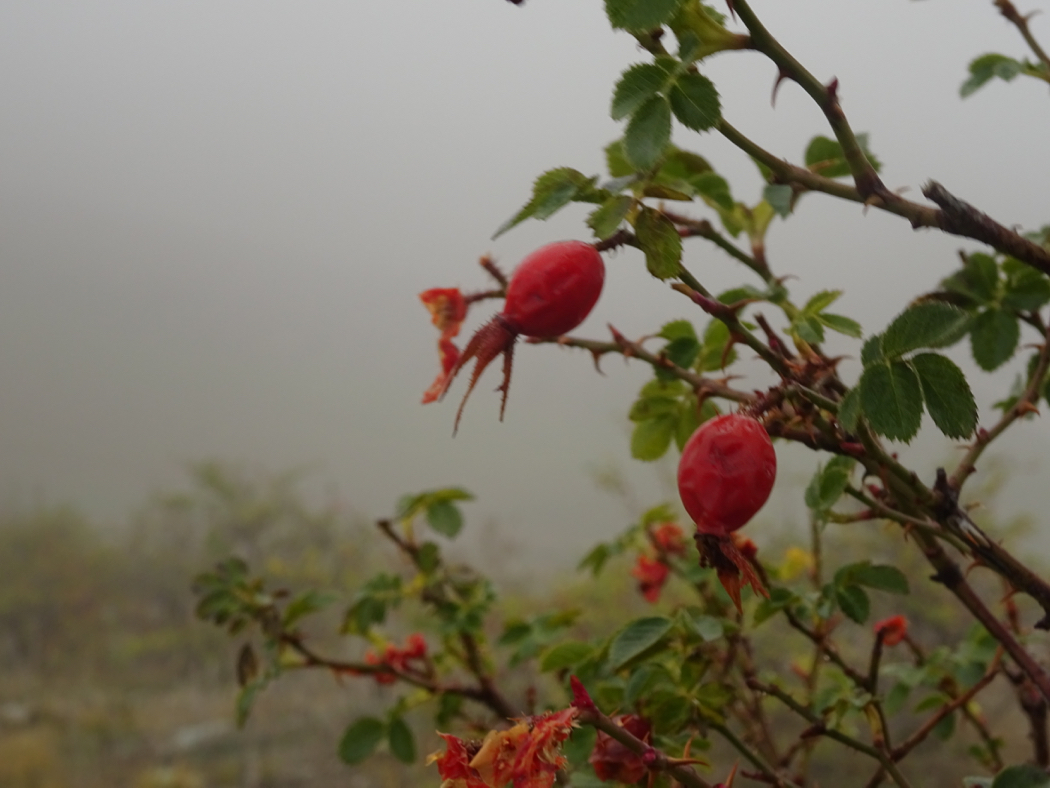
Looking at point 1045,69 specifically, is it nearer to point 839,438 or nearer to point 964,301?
point 964,301

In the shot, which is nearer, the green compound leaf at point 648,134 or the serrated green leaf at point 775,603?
the green compound leaf at point 648,134

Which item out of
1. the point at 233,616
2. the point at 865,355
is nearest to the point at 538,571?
the point at 233,616

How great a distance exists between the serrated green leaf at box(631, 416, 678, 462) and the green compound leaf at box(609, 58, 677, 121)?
25 centimetres

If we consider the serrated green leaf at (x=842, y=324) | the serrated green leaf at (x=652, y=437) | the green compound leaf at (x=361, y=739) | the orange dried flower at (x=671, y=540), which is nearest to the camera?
the serrated green leaf at (x=842, y=324)

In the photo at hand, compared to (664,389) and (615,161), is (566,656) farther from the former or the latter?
(615,161)

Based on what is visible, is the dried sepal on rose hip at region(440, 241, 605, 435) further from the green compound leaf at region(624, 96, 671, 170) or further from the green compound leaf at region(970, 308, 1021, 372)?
the green compound leaf at region(970, 308, 1021, 372)

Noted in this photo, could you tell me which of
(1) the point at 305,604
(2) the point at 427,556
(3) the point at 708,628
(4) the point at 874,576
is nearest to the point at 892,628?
(4) the point at 874,576

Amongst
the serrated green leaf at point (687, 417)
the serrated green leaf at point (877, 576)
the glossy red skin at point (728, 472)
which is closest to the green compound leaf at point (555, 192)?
the glossy red skin at point (728, 472)

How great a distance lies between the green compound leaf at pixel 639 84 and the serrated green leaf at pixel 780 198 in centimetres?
20

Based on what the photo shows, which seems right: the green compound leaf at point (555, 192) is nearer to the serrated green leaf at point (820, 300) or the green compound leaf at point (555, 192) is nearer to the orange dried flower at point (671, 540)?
the serrated green leaf at point (820, 300)

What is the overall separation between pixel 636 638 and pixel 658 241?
241 mm

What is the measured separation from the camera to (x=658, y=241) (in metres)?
0.29

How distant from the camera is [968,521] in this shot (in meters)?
0.35

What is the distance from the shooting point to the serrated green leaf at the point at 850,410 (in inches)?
11.4
